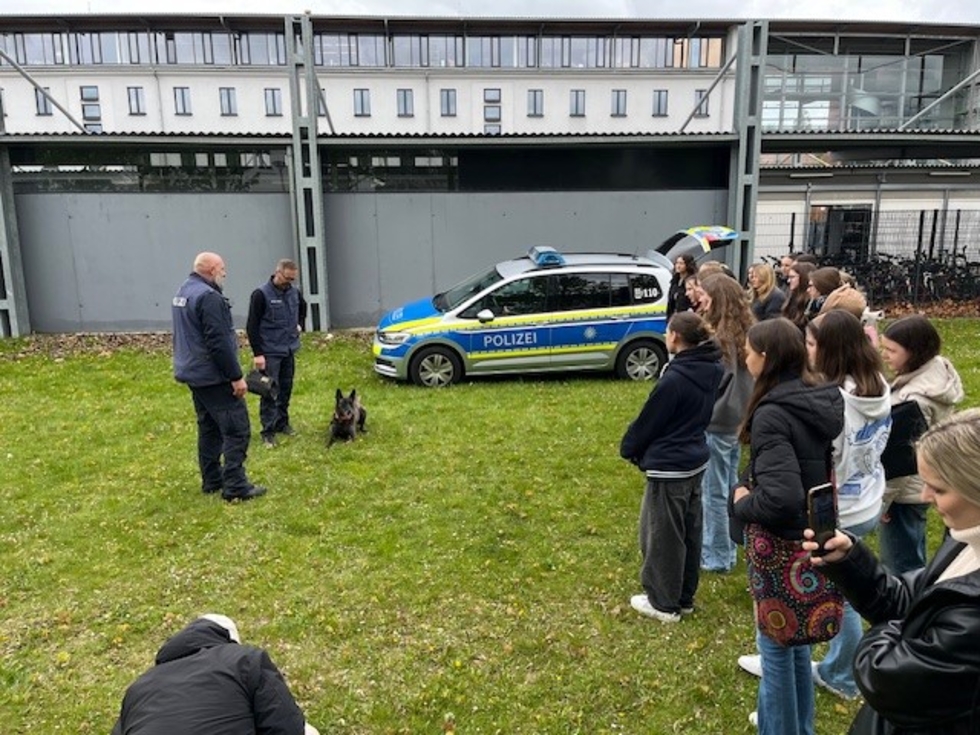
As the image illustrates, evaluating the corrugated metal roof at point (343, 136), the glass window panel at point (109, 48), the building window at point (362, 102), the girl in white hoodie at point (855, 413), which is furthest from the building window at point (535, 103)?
the girl in white hoodie at point (855, 413)

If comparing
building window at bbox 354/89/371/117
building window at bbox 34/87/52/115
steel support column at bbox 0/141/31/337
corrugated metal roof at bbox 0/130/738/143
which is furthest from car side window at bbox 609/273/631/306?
building window at bbox 34/87/52/115

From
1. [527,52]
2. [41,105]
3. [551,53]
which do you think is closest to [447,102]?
[527,52]

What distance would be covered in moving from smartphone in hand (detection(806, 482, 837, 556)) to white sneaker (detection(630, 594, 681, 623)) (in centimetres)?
230

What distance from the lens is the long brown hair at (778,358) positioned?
9.73 ft

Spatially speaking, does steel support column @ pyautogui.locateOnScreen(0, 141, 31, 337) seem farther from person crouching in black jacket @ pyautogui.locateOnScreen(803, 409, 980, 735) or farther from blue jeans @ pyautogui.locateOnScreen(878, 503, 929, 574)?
person crouching in black jacket @ pyautogui.locateOnScreen(803, 409, 980, 735)

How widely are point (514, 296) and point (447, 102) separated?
4670 centimetres

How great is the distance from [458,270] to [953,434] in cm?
1211

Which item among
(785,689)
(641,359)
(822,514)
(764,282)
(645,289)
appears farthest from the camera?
(641,359)

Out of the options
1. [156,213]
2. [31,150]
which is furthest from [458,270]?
[31,150]

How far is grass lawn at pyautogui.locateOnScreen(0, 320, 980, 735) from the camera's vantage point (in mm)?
3568

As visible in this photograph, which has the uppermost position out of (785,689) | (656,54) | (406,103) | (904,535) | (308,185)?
(656,54)

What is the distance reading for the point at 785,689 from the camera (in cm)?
290

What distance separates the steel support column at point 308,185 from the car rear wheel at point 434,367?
13.0 ft

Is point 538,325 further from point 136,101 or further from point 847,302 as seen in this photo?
point 136,101
